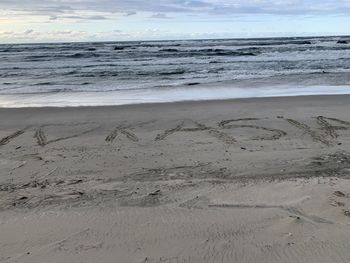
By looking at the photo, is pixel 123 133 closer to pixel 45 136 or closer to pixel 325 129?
pixel 45 136

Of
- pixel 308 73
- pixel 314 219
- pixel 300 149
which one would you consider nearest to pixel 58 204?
pixel 314 219

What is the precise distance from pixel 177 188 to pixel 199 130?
3.21m

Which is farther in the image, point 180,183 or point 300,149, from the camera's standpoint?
point 300,149

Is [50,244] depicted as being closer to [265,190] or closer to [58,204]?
[58,204]

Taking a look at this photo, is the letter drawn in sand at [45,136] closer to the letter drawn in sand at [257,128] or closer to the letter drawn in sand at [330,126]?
the letter drawn in sand at [257,128]

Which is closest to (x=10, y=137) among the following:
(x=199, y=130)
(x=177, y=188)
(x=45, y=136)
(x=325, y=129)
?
(x=45, y=136)

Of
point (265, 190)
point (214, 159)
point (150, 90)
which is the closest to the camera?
point (265, 190)

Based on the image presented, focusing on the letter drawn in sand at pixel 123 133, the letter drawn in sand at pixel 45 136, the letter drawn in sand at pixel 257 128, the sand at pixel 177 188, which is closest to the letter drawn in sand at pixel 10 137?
the sand at pixel 177 188

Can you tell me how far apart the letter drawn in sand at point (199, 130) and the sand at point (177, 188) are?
20 millimetres

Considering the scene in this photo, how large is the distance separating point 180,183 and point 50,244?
2.03m

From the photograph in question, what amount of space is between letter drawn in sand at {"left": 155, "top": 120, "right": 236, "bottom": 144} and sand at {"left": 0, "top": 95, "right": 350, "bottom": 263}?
0.02 metres

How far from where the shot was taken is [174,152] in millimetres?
7098

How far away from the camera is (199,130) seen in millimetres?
8578

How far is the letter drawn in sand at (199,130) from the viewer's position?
25.7ft
